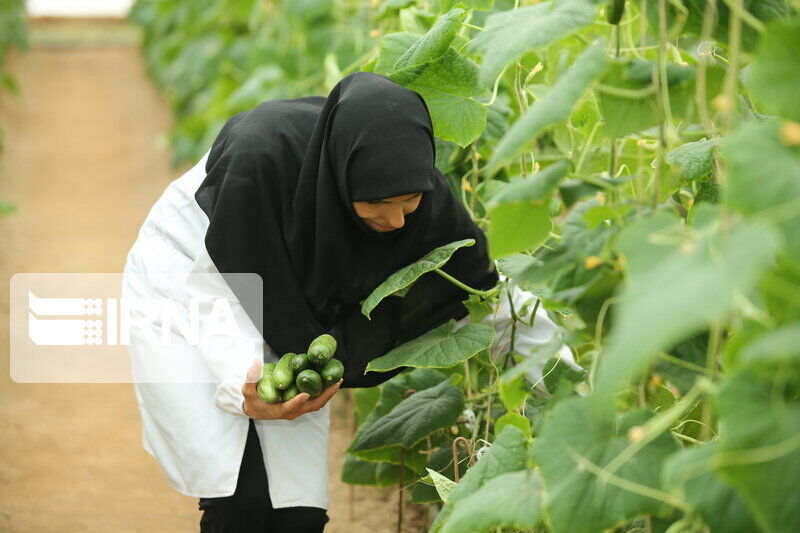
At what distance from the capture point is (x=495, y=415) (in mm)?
2459

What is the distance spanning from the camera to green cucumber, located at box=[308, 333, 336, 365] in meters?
2.14

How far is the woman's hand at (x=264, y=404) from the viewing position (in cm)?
212

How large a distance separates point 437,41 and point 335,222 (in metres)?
0.47

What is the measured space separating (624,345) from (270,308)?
54.7 inches

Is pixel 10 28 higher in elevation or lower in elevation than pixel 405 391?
lower

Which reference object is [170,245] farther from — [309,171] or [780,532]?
[780,532]

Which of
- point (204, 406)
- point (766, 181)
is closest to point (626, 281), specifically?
point (766, 181)

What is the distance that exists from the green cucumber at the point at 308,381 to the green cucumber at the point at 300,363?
19mm

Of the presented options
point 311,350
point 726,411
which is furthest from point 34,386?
point 726,411

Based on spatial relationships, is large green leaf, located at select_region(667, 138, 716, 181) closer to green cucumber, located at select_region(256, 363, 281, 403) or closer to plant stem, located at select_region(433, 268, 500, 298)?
plant stem, located at select_region(433, 268, 500, 298)

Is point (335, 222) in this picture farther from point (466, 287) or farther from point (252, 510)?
point (252, 510)

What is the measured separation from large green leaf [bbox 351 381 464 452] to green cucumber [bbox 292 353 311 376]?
1.09 feet

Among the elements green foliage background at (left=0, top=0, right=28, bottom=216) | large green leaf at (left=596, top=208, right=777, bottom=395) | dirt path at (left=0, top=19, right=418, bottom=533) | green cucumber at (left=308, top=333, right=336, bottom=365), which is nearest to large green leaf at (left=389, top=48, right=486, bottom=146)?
green cucumber at (left=308, top=333, right=336, bottom=365)

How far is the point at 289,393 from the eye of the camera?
2.13 metres
